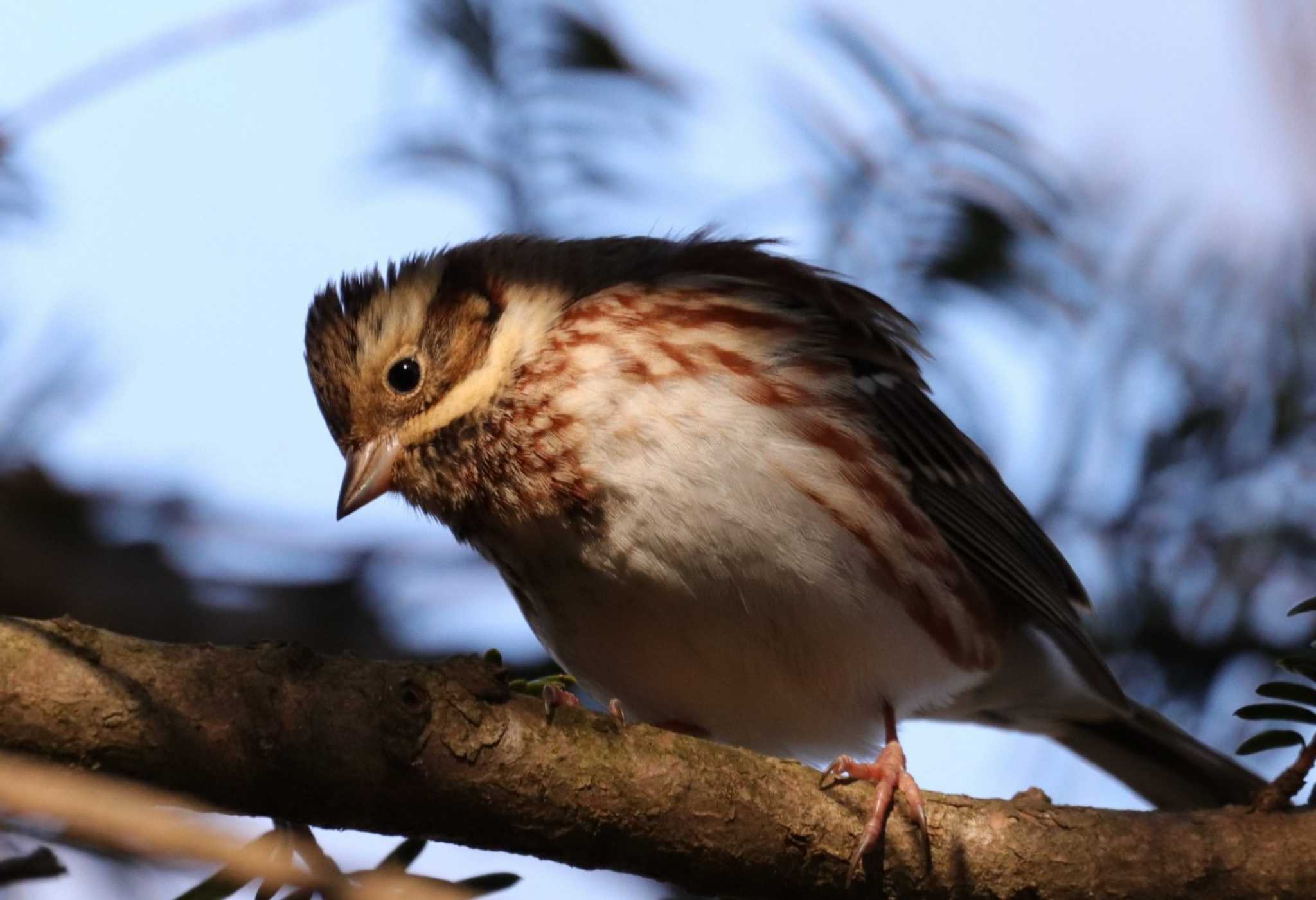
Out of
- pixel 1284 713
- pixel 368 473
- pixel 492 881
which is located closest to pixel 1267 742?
pixel 1284 713

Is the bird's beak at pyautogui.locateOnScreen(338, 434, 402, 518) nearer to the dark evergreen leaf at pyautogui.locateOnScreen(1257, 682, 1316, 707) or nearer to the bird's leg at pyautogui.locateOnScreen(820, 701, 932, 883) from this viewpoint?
the bird's leg at pyautogui.locateOnScreen(820, 701, 932, 883)

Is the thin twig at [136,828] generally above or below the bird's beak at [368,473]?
below

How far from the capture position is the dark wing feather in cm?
474

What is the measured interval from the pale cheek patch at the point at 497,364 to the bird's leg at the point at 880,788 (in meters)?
1.46

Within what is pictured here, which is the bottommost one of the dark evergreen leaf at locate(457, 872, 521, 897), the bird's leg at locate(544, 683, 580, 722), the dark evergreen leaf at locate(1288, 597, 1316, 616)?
the dark evergreen leaf at locate(457, 872, 521, 897)

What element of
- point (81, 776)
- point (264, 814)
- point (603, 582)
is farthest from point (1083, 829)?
point (81, 776)

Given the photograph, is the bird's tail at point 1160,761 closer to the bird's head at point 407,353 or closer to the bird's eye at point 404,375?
the bird's head at point 407,353

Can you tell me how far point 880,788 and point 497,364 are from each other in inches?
68.8

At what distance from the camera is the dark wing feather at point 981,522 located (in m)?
4.74

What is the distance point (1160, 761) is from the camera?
5.09 meters

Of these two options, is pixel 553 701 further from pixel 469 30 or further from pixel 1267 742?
pixel 469 30

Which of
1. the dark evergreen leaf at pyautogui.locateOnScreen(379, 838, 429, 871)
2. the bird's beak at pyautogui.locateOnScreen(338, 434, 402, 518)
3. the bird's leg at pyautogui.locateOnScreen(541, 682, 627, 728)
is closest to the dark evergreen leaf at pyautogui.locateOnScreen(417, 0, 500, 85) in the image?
the bird's beak at pyautogui.locateOnScreen(338, 434, 402, 518)

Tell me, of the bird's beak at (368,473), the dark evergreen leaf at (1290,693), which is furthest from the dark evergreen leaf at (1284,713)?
the bird's beak at (368,473)

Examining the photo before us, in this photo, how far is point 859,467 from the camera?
4.35 m
